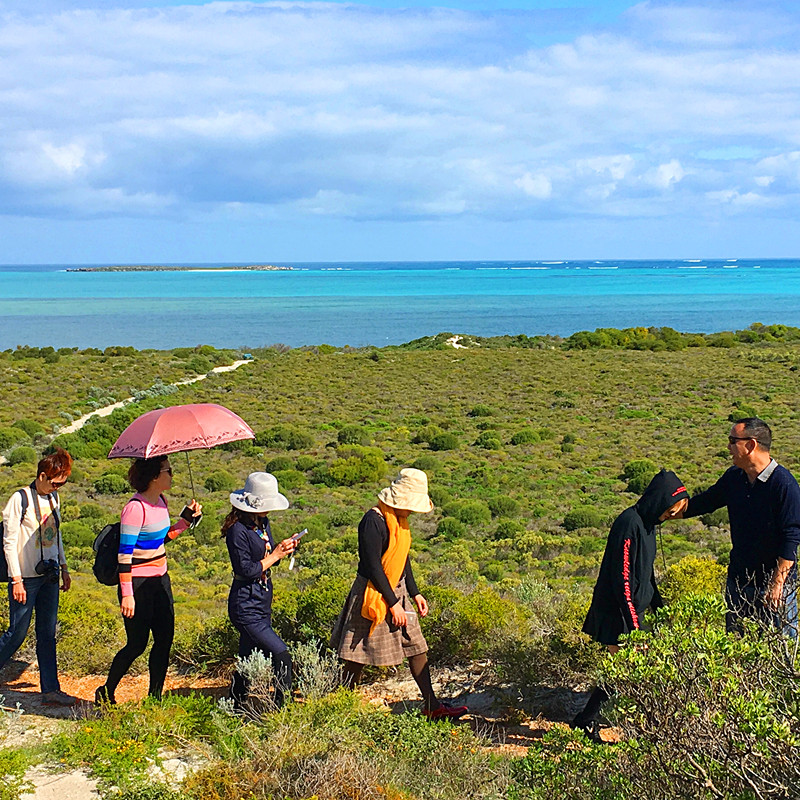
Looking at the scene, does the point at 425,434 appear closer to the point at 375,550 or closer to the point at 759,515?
the point at 375,550

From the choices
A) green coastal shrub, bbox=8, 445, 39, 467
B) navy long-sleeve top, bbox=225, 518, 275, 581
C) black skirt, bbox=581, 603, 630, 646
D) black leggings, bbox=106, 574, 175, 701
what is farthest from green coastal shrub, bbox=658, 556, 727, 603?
green coastal shrub, bbox=8, 445, 39, 467

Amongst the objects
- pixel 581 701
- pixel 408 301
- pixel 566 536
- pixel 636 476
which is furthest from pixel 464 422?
pixel 408 301

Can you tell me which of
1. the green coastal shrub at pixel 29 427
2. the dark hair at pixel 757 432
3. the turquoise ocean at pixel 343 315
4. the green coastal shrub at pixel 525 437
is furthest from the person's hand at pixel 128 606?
the turquoise ocean at pixel 343 315

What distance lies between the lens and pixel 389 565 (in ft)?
14.5

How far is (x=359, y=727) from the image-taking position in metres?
3.97

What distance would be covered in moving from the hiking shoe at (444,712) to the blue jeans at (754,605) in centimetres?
149

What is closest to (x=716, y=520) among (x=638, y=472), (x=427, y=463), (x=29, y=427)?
(x=638, y=472)

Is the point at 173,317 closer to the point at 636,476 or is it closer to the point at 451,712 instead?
the point at 636,476

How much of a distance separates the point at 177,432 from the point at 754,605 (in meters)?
3.34

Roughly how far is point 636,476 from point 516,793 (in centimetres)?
1873

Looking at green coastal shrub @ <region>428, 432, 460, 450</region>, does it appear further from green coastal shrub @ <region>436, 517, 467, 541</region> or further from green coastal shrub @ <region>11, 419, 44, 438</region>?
green coastal shrub @ <region>11, 419, 44, 438</region>

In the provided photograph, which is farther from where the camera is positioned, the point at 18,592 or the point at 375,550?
the point at 18,592

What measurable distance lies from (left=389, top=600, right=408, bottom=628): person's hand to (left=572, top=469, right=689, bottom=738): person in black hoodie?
39.6 inches

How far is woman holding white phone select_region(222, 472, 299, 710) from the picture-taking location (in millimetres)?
4305
